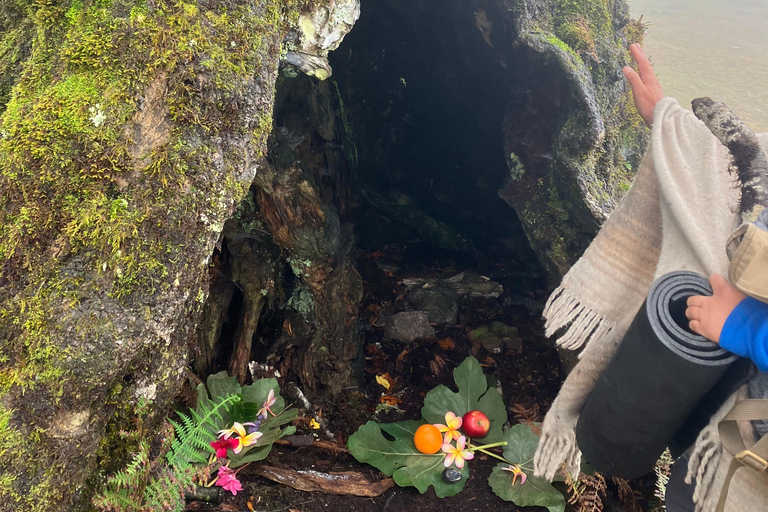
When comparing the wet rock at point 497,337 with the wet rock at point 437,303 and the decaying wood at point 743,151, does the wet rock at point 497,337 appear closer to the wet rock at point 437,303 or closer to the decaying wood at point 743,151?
the wet rock at point 437,303

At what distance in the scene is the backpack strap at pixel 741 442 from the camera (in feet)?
4.09

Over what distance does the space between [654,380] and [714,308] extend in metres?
0.28

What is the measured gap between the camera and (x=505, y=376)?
404cm

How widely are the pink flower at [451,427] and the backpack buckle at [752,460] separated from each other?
1.87 m

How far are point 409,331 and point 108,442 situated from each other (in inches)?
121

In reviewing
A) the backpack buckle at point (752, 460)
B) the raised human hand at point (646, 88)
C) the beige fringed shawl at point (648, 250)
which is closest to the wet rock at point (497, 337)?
the beige fringed shawl at point (648, 250)

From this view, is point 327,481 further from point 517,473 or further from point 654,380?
point 654,380

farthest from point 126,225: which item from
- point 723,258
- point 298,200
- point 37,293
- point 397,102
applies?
point 397,102

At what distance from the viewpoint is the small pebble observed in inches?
108

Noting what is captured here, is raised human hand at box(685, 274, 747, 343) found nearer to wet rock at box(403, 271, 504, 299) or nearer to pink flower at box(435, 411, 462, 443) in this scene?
pink flower at box(435, 411, 462, 443)

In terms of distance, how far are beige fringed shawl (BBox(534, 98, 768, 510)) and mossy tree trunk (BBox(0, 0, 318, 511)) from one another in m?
1.58

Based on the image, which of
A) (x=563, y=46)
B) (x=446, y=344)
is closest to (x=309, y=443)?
(x=446, y=344)

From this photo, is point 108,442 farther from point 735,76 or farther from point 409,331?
point 735,76

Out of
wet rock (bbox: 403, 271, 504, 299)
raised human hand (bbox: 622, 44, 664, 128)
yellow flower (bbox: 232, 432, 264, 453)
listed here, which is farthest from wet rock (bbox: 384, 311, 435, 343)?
raised human hand (bbox: 622, 44, 664, 128)
